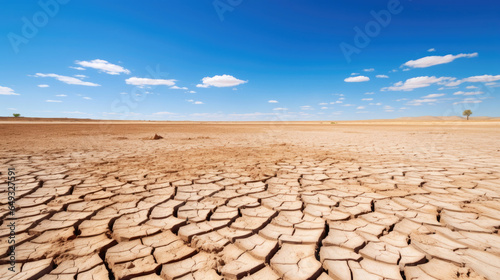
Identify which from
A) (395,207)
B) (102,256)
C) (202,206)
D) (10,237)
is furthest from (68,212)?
(395,207)

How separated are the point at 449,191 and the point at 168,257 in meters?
2.62

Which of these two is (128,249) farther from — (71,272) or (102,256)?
(71,272)

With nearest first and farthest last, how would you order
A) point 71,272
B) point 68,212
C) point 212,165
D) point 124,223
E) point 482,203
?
point 71,272, point 124,223, point 68,212, point 482,203, point 212,165

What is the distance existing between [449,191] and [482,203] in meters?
0.32

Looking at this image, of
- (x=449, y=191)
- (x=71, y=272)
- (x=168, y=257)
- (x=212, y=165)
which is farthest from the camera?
(x=212, y=165)

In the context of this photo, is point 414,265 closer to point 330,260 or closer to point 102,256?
point 330,260

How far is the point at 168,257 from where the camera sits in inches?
48.9

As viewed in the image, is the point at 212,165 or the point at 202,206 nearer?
the point at 202,206

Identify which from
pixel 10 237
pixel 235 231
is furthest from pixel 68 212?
pixel 235 231

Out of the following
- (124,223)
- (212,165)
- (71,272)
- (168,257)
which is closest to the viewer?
(71,272)

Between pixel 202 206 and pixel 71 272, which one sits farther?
pixel 202 206

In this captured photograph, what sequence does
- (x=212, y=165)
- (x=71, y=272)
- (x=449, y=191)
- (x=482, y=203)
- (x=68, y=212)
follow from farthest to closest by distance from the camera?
(x=212, y=165)
(x=449, y=191)
(x=482, y=203)
(x=68, y=212)
(x=71, y=272)

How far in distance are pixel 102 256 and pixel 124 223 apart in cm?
38

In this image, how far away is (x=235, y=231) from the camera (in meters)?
1.52
